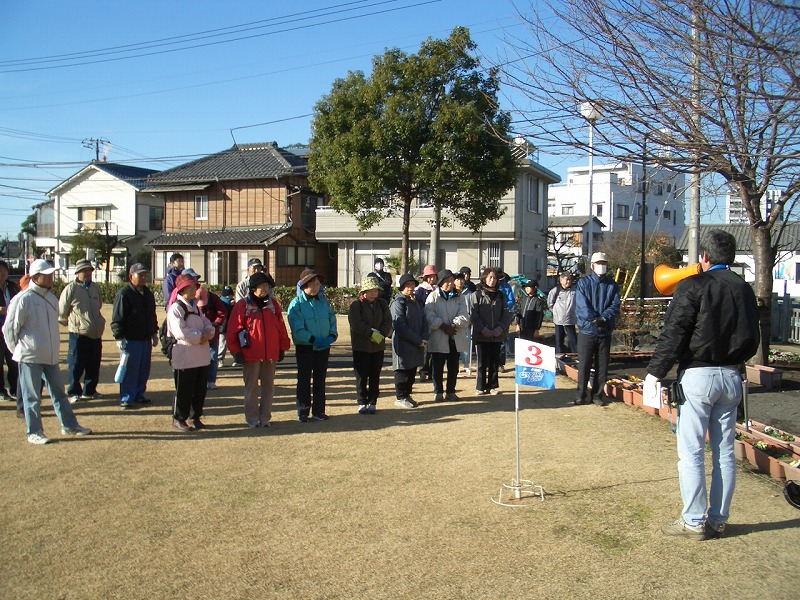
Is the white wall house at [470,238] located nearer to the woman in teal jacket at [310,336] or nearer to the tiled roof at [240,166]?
the tiled roof at [240,166]

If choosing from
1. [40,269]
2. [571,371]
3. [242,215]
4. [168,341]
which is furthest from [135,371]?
[242,215]

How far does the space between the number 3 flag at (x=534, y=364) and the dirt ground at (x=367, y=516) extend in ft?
2.94

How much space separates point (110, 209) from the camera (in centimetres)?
4856

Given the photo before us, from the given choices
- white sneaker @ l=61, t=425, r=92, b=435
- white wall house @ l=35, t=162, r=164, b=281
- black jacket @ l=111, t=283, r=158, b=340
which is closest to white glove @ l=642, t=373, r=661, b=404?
white sneaker @ l=61, t=425, r=92, b=435

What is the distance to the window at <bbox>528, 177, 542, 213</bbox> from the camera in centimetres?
3253

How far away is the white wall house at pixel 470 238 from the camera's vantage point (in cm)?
3105

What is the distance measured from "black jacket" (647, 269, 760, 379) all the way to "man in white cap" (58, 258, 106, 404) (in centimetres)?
736

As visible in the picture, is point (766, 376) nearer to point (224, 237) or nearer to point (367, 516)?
point (367, 516)

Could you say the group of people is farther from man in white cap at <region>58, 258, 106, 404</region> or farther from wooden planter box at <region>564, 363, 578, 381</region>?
wooden planter box at <region>564, 363, 578, 381</region>

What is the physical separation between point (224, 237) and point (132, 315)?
28420 mm

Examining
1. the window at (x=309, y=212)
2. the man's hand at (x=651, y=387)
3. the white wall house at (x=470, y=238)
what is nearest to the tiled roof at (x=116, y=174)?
the window at (x=309, y=212)

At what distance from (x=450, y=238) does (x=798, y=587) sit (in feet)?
92.7

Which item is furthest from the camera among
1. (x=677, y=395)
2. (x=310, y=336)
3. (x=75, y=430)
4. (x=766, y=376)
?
(x=766, y=376)

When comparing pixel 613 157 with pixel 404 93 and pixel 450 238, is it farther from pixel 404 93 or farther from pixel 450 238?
pixel 450 238
